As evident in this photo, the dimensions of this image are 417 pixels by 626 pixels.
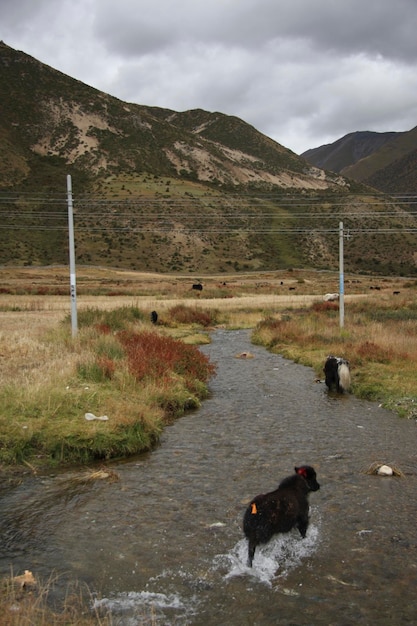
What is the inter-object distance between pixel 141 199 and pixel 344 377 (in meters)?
90.0

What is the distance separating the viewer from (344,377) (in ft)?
55.0

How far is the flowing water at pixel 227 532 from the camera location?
5.93m

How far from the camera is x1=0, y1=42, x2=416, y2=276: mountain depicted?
96.7m

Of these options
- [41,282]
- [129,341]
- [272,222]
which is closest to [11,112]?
[272,222]

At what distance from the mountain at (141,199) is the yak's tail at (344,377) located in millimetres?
59699

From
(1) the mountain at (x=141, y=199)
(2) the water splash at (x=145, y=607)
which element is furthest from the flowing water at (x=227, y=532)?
(1) the mountain at (x=141, y=199)

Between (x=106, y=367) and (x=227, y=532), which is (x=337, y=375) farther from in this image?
(x=227, y=532)

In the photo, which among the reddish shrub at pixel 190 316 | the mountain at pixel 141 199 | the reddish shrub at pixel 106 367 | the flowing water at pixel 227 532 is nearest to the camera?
the flowing water at pixel 227 532

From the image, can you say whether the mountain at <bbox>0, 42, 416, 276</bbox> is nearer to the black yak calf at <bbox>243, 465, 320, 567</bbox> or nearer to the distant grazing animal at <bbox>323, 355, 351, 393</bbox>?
the distant grazing animal at <bbox>323, 355, 351, 393</bbox>

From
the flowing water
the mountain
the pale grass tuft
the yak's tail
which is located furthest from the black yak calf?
the mountain

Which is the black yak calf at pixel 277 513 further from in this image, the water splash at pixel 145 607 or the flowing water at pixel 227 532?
the water splash at pixel 145 607

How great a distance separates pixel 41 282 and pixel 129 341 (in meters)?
48.3

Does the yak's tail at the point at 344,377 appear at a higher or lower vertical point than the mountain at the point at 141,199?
lower

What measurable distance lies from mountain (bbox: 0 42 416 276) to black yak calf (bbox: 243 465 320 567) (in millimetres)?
67807
